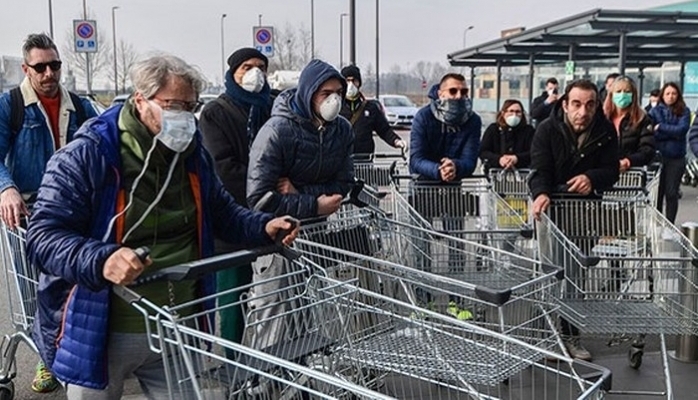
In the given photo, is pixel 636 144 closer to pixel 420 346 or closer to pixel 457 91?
pixel 457 91

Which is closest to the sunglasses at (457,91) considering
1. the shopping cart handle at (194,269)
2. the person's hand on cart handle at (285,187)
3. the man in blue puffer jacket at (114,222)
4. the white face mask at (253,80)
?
the white face mask at (253,80)

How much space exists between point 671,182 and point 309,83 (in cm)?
624

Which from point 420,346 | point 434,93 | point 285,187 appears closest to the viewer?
point 420,346

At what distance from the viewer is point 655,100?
32.6 feet

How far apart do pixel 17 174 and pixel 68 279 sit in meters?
2.18

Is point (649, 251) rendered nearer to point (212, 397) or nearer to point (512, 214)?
point (512, 214)

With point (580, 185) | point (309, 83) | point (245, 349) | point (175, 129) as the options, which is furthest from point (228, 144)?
point (245, 349)

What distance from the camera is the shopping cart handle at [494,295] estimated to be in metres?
2.98

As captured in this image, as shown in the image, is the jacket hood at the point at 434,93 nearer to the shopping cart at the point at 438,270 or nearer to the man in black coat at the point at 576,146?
the man in black coat at the point at 576,146

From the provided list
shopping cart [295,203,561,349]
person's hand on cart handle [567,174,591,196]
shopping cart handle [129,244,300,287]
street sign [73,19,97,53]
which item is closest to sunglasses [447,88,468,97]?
person's hand on cart handle [567,174,591,196]

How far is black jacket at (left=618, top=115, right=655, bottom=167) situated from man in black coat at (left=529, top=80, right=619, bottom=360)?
5.83 ft

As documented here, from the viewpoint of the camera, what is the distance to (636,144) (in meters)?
6.53

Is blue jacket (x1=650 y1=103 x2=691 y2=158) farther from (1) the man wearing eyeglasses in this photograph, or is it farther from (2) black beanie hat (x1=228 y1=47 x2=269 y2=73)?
(1) the man wearing eyeglasses

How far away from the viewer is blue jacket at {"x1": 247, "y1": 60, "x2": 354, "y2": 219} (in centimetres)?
379
